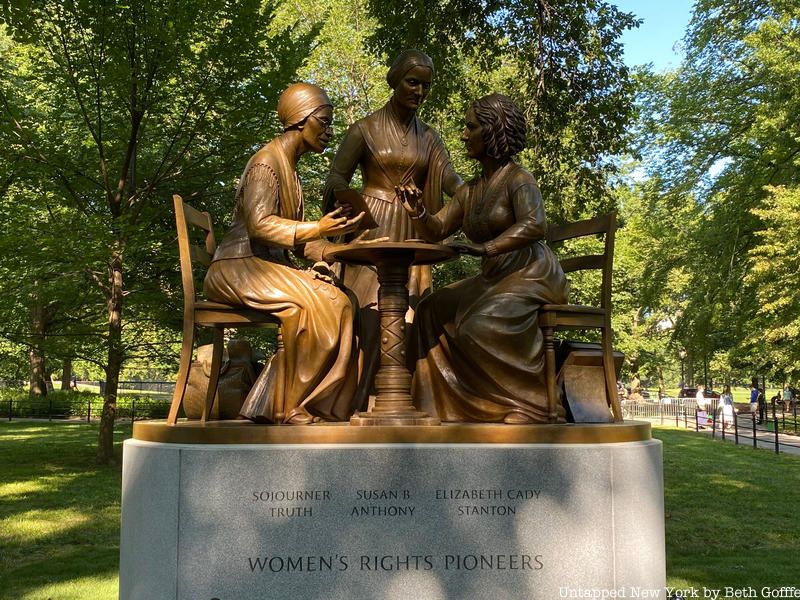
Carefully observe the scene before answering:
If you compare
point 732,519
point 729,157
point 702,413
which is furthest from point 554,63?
point 702,413

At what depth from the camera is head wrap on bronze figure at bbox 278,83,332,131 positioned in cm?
538

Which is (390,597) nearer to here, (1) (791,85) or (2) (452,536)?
(2) (452,536)

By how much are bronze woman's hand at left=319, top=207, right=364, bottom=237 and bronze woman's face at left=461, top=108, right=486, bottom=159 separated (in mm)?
1070

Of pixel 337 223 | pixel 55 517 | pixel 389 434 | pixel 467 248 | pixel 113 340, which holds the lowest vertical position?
pixel 55 517

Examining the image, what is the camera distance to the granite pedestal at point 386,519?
4414 millimetres

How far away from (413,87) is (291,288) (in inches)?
71.4

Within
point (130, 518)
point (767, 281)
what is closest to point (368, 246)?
point (130, 518)

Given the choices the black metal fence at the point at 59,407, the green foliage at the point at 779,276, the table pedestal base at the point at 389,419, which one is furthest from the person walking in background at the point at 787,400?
the table pedestal base at the point at 389,419

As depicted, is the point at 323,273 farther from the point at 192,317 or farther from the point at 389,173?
the point at 389,173

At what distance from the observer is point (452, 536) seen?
14.7 feet

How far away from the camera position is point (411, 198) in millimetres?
5082

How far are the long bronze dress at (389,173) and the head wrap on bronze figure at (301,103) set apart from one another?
64 centimetres

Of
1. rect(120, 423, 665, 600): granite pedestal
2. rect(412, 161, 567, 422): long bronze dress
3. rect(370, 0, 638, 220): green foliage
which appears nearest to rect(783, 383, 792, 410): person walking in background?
rect(370, 0, 638, 220): green foliage

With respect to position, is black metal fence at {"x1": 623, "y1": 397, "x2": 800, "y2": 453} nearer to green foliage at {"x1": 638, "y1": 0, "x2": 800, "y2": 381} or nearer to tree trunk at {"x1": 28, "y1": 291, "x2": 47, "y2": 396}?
green foliage at {"x1": 638, "y1": 0, "x2": 800, "y2": 381}
